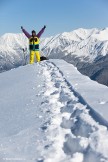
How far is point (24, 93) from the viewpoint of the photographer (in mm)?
12422

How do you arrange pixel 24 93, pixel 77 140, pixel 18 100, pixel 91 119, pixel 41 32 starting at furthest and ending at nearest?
pixel 41 32
pixel 24 93
pixel 18 100
pixel 91 119
pixel 77 140

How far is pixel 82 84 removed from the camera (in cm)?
1188

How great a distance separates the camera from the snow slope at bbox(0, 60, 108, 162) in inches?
227


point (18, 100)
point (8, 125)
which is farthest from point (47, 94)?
point (8, 125)

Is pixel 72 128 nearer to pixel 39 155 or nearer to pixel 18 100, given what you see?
pixel 39 155

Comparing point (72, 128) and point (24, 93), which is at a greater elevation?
point (72, 128)

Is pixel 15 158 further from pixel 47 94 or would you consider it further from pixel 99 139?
pixel 47 94

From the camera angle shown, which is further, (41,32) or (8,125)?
(41,32)

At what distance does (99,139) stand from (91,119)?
4.06ft

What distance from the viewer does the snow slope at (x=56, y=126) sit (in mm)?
5758

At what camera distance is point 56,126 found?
23.9 feet

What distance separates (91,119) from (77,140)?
96 cm

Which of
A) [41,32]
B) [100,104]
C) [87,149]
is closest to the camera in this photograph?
[87,149]

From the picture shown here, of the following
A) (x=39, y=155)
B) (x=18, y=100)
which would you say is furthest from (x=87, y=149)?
(x=18, y=100)
